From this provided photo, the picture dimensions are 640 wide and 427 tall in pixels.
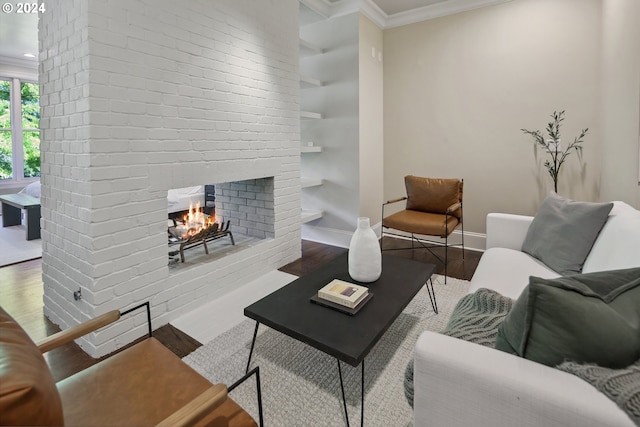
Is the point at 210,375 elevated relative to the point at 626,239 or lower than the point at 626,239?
lower

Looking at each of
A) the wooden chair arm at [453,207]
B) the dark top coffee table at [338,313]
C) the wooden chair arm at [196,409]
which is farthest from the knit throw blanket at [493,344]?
the wooden chair arm at [453,207]

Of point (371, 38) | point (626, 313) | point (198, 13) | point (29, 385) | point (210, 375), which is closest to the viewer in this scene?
point (29, 385)

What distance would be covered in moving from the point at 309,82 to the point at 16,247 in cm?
390

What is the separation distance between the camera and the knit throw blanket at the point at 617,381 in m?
0.76

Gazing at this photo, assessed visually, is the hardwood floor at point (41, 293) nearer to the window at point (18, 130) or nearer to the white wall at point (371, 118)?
the white wall at point (371, 118)

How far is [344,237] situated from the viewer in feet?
13.6

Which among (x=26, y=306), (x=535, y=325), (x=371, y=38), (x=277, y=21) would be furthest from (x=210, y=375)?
(x=371, y=38)

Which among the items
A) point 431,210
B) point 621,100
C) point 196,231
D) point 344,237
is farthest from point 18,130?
point 621,100

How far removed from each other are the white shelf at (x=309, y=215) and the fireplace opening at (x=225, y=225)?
66 centimetres

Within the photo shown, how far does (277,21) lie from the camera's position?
120 inches

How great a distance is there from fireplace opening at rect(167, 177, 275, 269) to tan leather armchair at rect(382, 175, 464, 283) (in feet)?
3.94

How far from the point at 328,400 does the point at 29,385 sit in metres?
1.27

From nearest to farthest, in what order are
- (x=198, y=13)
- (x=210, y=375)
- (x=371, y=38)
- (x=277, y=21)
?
(x=210, y=375)
(x=198, y=13)
(x=277, y=21)
(x=371, y=38)

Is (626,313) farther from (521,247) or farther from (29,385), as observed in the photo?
(521,247)
